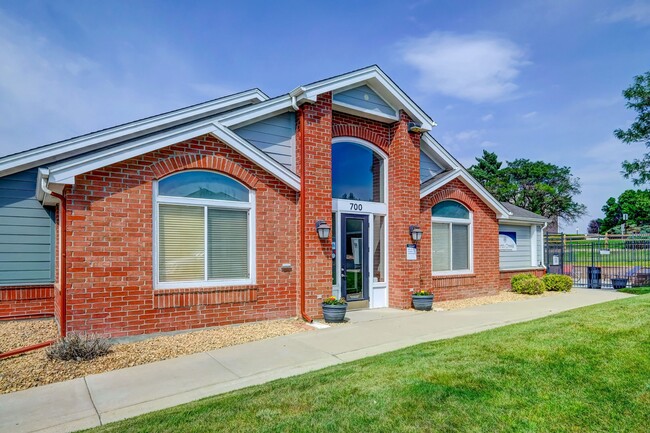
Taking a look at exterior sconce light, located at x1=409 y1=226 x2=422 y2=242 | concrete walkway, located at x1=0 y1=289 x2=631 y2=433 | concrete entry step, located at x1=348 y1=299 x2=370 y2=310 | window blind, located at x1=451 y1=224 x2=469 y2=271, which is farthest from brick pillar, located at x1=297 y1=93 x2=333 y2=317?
window blind, located at x1=451 y1=224 x2=469 y2=271

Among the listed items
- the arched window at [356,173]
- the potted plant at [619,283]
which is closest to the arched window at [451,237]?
the arched window at [356,173]

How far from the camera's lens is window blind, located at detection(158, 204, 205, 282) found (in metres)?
7.98

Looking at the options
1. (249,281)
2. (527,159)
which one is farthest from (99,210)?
(527,159)

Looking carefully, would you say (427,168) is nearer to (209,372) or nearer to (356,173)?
(356,173)

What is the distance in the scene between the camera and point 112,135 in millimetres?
10453

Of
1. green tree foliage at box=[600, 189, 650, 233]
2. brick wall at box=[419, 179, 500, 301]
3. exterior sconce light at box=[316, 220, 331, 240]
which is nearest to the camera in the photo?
exterior sconce light at box=[316, 220, 331, 240]

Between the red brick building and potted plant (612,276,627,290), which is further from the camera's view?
potted plant (612,276,627,290)

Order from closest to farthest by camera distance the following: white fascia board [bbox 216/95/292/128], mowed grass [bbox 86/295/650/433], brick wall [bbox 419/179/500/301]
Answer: mowed grass [bbox 86/295/650/433], white fascia board [bbox 216/95/292/128], brick wall [bbox 419/179/500/301]

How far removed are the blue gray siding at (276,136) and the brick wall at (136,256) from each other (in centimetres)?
86

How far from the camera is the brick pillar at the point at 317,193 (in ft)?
→ 30.8

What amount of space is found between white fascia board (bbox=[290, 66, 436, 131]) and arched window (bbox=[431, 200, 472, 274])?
281cm

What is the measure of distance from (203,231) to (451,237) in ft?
26.4

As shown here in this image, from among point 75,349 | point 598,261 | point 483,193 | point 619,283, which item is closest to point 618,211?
point 598,261

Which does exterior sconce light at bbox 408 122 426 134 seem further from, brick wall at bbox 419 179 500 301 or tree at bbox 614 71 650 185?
tree at bbox 614 71 650 185
